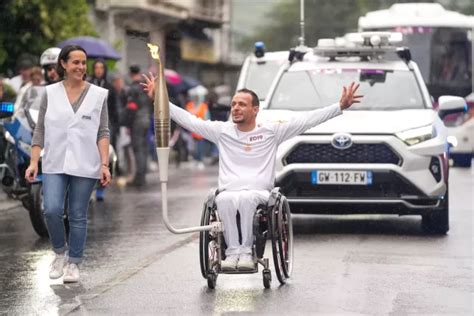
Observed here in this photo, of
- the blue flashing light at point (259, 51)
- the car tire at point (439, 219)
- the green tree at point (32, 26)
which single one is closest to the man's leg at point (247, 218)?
the car tire at point (439, 219)

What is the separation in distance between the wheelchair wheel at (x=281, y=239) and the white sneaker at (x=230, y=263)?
271 mm

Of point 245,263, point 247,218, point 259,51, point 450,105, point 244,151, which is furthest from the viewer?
point 259,51

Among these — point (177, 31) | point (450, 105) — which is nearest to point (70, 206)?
point (450, 105)

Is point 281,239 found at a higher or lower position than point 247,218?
lower

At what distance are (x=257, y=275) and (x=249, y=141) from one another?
1.07 m

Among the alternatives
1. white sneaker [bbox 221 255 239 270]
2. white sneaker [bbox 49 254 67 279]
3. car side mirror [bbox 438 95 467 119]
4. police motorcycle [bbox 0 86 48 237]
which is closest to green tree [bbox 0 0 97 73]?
police motorcycle [bbox 0 86 48 237]

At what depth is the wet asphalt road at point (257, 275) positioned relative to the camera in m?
9.34

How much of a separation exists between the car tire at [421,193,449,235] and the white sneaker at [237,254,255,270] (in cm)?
436

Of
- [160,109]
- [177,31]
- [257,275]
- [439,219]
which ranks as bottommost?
[439,219]

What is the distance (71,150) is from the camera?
1071 centimetres

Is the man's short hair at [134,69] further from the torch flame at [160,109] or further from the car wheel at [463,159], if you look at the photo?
the torch flame at [160,109]

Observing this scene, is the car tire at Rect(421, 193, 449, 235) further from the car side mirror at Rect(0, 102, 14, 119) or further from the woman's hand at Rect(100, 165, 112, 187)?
the woman's hand at Rect(100, 165, 112, 187)

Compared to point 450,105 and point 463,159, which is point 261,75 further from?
point 463,159

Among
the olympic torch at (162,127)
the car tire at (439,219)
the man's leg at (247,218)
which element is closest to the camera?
the olympic torch at (162,127)
